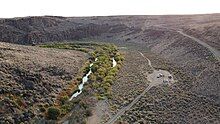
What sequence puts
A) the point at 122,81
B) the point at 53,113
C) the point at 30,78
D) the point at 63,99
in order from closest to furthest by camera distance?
the point at 53,113 < the point at 63,99 < the point at 30,78 < the point at 122,81

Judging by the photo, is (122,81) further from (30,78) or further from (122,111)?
(30,78)

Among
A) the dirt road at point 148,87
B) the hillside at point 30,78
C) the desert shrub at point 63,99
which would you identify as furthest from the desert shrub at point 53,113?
the dirt road at point 148,87

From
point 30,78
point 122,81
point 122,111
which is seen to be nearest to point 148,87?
point 122,81

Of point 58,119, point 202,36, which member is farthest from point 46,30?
point 58,119

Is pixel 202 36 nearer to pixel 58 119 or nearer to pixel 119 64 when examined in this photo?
pixel 119 64

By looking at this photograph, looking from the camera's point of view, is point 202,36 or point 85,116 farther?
point 202,36

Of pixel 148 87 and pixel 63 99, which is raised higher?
pixel 63 99

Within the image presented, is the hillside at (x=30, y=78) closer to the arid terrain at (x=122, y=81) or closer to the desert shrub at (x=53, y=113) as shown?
the arid terrain at (x=122, y=81)

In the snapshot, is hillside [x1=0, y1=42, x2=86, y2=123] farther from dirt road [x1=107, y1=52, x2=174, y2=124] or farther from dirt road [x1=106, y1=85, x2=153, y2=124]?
dirt road [x1=107, y1=52, x2=174, y2=124]
